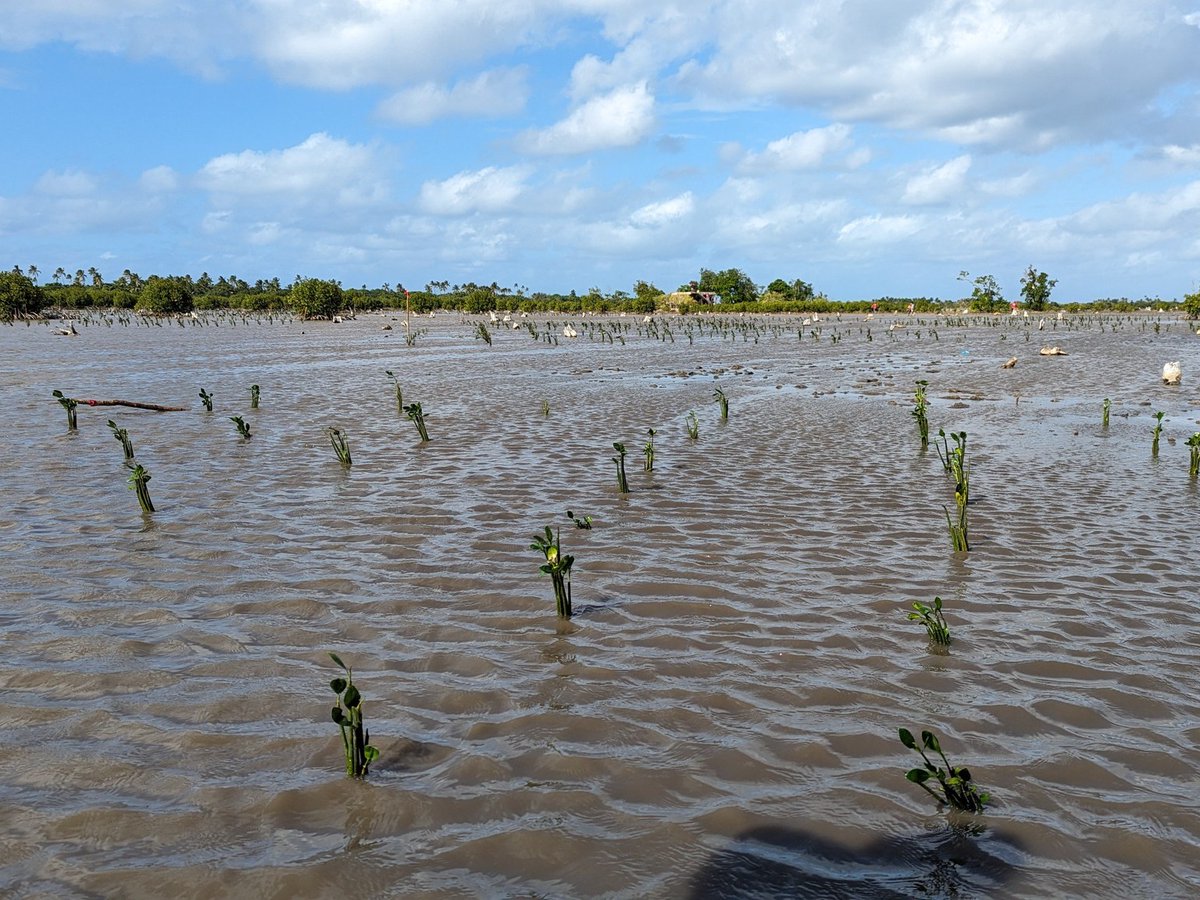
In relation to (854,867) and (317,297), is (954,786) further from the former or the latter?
(317,297)

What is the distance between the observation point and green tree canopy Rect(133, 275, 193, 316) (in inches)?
2680

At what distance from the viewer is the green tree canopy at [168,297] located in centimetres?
6806

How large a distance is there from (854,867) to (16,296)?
7070 cm

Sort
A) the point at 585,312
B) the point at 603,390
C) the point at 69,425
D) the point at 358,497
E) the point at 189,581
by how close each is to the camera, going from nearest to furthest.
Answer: the point at 189,581 → the point at 358,497 → the point at 69,425 → the point at 603,390 → the point at 585,312

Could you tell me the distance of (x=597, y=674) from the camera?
4.75m

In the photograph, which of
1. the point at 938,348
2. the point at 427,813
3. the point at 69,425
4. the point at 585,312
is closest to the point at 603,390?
the point at 69,425

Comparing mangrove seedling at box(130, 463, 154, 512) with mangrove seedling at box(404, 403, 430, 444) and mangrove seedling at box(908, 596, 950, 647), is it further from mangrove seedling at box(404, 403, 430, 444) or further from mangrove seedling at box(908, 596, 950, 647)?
mangrove seedling at box(908, 596, 950, 647)

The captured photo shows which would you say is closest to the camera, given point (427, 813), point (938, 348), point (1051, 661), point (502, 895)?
point (502, 895)

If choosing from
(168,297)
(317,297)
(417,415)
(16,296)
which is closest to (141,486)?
(417,415)

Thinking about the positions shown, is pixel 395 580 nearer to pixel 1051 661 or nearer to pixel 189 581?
pixel 189 581

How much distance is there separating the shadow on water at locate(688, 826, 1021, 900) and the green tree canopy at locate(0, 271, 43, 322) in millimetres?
70162

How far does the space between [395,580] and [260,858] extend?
3.23 meters

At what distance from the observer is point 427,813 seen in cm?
345

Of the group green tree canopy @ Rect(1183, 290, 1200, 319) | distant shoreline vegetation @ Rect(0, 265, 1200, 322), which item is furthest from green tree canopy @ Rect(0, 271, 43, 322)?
green tree canopy @ Rect(1183, 290, 1200, 319)
